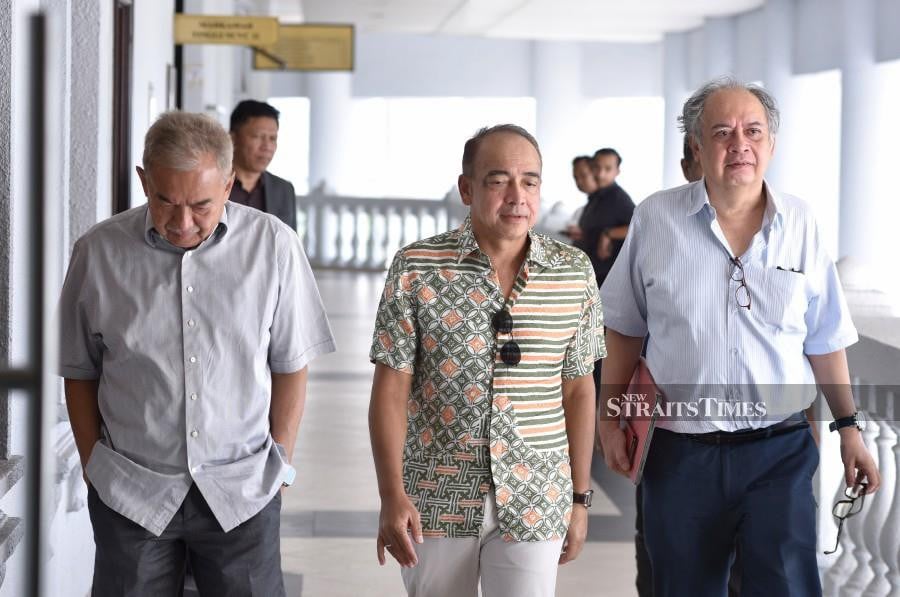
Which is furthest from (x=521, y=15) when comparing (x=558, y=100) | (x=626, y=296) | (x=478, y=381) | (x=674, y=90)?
(x=478, y=381)

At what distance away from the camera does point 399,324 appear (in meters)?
2.58

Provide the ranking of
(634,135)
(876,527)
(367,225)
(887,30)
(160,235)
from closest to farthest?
(160,235) < (876,527) < (887,30) < (367,225) < (634,135)

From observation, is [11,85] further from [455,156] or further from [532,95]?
[455,156]

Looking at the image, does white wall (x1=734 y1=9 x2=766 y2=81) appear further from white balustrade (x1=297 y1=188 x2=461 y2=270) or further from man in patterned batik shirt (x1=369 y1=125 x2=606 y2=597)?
man in patterned batik shirt (x1=369 y1=125 x2=606 y2=597)

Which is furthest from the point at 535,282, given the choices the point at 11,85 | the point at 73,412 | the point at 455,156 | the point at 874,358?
the point at 455,156

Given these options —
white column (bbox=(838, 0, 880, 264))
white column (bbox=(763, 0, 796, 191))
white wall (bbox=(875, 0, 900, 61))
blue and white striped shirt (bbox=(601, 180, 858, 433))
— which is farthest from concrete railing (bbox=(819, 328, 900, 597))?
white column (bbox=(763, 0, 796, 191))

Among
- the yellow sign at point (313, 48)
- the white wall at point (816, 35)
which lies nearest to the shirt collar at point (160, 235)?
the yellow sign at point (313, 48)

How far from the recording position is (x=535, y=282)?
2.59 metres

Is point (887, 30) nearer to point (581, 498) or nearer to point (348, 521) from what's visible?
point (348, 521)

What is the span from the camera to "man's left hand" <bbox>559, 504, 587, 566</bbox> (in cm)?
267

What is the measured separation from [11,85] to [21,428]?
2.84ft

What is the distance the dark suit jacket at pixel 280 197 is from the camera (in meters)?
5.44

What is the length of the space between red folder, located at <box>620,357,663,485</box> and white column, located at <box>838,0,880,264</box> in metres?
12.4

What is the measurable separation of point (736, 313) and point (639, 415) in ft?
1.09
